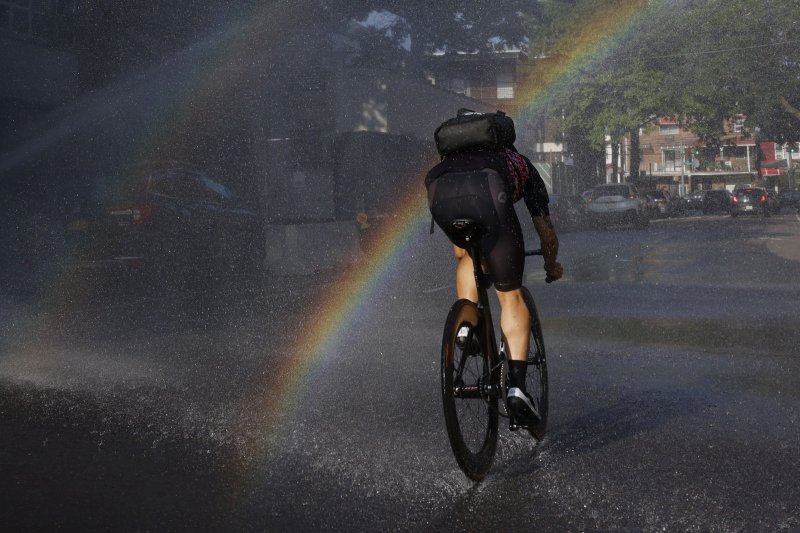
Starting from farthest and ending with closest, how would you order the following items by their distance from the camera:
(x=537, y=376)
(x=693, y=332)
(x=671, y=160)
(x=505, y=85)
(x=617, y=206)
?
(x=671, y=160) → (x=505, y=85) → (x=617, y=206) → (x=693, y=332) → (x=537, y=376)

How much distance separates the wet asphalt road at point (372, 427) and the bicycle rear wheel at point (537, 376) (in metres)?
0.10

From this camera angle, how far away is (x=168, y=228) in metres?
15.0

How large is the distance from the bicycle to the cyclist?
49 millimetres

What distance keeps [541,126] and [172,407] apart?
175 ft

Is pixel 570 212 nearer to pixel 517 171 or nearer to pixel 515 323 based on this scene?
pixel 515 323

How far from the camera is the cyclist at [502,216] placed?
3936mm

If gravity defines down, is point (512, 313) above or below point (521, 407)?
above

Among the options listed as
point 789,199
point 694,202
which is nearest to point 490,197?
point 694,202

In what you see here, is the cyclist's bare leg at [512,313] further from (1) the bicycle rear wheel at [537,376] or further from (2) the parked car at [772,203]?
(2) the parked car at [772,203]

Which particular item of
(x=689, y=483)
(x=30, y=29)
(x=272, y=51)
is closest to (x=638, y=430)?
(x=689, y=483)

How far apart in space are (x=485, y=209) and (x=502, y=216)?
3.4 inches

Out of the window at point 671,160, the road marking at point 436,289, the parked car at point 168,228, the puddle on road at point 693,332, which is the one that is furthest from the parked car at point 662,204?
the window at point 671,160

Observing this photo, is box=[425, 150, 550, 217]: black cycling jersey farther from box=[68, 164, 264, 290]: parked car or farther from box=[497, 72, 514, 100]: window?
box=[497, 72, 514, 100]: window

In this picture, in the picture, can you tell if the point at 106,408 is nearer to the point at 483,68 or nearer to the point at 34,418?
the point at 34,418
